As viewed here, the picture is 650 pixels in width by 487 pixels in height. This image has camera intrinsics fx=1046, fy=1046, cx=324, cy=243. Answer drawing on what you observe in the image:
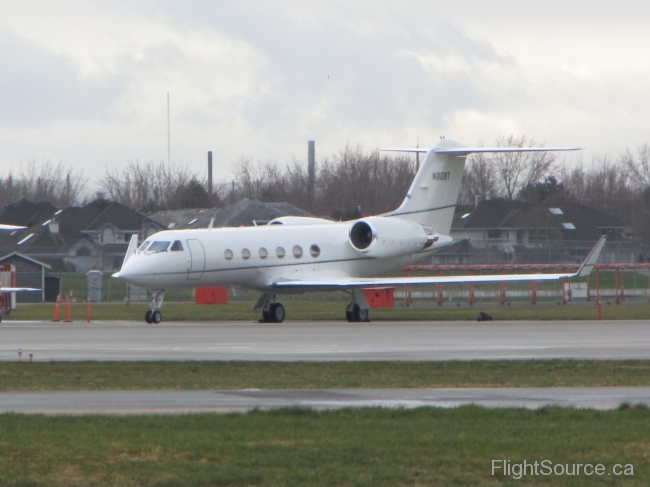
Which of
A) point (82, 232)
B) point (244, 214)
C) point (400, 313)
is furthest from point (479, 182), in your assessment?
point (400, 313)

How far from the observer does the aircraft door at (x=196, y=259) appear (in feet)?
101

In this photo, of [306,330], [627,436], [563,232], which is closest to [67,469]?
[627,436]

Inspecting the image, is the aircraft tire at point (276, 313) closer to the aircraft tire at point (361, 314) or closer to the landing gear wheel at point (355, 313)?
the landing gear wheel at point (355, 313)

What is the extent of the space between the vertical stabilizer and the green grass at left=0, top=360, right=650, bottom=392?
768 inches

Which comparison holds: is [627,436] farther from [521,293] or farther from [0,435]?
[521,293]

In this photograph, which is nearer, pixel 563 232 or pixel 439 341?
pixel 439 341

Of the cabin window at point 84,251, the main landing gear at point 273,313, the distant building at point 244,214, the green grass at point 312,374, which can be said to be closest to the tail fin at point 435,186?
the main landing gear at point 273,313

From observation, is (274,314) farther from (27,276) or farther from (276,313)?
(27,276)

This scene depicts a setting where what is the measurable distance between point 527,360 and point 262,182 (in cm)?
9075

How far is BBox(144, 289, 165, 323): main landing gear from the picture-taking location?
30.0 m

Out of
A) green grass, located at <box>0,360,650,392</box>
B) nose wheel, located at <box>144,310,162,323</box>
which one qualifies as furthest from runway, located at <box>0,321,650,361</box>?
green grass, located at <box>0,360,650,392</box>

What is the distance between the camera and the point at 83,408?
11586 mm

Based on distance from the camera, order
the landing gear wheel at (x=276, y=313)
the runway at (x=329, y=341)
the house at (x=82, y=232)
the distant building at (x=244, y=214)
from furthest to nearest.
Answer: the house at (x=82, y=232) → the distant building at (x=244, y=214) → the landing gear wheel at (x=276, y=313) → the runway at (x=329, y=341)

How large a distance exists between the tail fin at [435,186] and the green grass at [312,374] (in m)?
19.5
